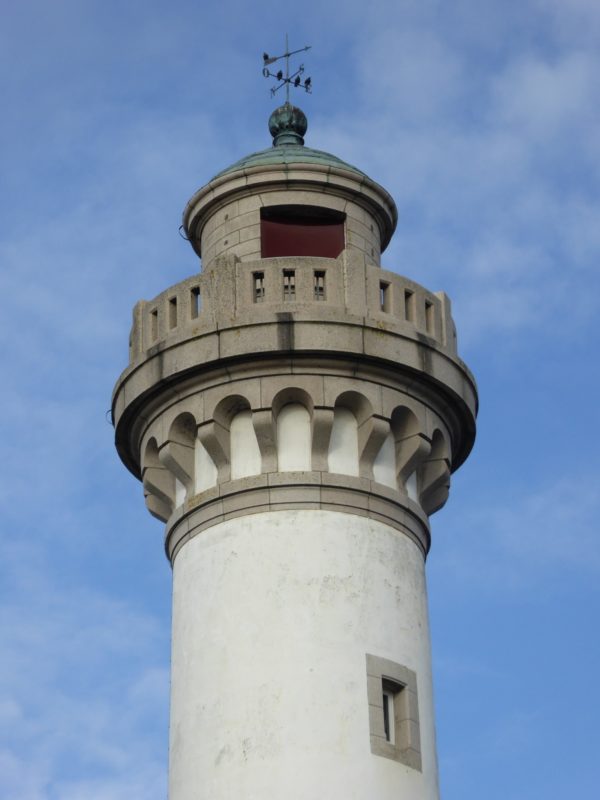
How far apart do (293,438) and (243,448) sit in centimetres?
74

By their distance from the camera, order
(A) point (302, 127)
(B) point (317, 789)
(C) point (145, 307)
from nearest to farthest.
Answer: (B) point (317, 789) → (C) point (145, 307) → (A) point (302, 127)

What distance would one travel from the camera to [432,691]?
1093 inches

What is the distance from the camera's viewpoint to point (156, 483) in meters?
29.0

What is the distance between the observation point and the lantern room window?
99.8 feet

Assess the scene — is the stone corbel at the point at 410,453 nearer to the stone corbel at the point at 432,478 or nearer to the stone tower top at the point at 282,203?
the stone corbel at the point at 432,478

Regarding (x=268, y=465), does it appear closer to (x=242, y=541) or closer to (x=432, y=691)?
(x=242, y=541)

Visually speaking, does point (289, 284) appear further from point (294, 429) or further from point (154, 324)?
point (154, 324)

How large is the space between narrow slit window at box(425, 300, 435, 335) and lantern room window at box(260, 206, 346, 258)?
1.96 meters

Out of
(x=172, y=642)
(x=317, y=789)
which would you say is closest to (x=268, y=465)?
(x=172, y=642)

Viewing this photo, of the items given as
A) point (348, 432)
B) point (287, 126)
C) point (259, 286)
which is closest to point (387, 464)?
point (348, 432)

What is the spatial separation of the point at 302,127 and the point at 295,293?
201 inches

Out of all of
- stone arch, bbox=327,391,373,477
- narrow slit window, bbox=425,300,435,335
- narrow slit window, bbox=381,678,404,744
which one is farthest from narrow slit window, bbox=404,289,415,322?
narrow slit window, bbox=381,678,404,744

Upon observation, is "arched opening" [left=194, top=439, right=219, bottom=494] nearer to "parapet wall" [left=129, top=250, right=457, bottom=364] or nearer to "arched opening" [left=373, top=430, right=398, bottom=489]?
"parapet wall" [left=129, top=250, right=457, bottom=364]

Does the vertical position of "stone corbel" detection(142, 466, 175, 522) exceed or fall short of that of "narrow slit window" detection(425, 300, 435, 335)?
it falls short
